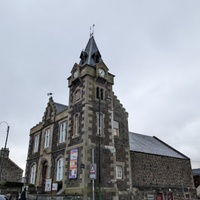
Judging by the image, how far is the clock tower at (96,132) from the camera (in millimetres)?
20594

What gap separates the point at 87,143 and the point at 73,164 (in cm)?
251

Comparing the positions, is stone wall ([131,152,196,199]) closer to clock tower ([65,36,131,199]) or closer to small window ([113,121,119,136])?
clock tower ([65,36,131,199])

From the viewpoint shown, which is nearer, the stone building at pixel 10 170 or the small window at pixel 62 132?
the small window at pixel 62 132

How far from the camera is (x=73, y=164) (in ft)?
71.3

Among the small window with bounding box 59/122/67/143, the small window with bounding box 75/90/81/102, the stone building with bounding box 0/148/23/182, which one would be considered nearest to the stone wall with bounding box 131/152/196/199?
the small window with bounding box 59/122/67/143

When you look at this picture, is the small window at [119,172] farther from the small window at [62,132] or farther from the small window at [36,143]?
the small window at [36,143]

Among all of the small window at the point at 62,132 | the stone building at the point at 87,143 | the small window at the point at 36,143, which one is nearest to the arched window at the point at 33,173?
the stone building at the point at 87,143

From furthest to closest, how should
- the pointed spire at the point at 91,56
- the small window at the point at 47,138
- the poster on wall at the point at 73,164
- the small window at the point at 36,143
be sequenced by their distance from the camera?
the small window at the point at 36,143
the small window at the point at 47,138
the pointed spire at the point at 91,56
the poster on wall at the point at 73,164

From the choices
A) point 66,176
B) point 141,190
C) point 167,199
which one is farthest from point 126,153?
point 167,199

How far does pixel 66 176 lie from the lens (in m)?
22.3

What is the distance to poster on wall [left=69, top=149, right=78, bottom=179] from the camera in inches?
837

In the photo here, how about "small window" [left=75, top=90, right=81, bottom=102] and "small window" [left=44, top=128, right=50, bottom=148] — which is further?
"small window" [left=44, top=128, right=50, bottom=148]

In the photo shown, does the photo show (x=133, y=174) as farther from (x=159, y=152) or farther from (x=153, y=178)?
(x=159, y=152)

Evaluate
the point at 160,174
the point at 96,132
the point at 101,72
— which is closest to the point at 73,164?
the point at 96,132
